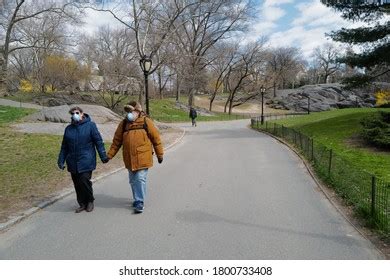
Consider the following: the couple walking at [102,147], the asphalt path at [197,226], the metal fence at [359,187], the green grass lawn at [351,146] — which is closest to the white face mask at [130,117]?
the couple walking at [102,147]

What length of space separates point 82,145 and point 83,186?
2.32ft

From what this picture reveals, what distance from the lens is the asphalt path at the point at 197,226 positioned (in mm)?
4832

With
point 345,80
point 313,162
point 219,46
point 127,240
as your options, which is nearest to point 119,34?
point 219,46

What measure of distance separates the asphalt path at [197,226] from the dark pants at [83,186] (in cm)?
26

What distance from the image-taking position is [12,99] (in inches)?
1736

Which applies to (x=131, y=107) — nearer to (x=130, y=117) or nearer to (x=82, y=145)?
(x=130, y=117)

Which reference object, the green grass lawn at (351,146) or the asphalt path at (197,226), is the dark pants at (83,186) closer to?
the asphalt path at (197,226)

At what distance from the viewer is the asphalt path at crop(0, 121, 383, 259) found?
190 inches

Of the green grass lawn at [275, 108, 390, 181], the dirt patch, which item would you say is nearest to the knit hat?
the green grass lawn at [275, 108, 390, 181]

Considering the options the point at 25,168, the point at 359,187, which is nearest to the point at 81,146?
the point at 25,168

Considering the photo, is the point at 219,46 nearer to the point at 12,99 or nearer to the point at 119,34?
the point at 119,34

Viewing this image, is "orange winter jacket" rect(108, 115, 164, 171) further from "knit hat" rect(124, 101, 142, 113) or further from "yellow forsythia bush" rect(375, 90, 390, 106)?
"yellow forsythia bush" rect(375, 90, 390, 106)

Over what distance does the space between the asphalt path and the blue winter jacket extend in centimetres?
87

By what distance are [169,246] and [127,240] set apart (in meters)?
0.63
